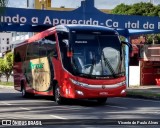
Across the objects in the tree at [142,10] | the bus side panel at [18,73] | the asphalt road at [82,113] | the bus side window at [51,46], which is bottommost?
the bus side panel at [18,73]

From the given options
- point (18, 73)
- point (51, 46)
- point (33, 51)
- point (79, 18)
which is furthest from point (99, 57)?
point (79, 18)

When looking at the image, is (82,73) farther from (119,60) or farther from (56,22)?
(56,22)

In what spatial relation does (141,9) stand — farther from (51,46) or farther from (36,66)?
(51,46)

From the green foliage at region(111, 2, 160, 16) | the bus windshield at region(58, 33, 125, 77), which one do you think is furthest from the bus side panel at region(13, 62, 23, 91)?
the green foliage at region(111, 2, 160, 16)

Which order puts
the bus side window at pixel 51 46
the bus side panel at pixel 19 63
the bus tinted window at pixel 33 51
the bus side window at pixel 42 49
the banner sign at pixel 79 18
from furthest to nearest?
1. the banner sign at pixel 79 18
2. the bus side panel at pixel 19 63
3. the bus tinted window at pixel 33 51
4. the bus side window at pixel 42 49
5. the bus side window at pixel 51 46

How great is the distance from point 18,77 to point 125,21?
26.9ft

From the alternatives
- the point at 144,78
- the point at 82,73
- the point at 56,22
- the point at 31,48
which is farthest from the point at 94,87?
the point at 144,78

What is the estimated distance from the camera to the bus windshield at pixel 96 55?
1950 centimetres

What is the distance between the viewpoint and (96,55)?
19.8 meters

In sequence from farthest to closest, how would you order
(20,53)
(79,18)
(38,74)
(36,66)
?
(79,18) < (20,53) < (36,66) < (38,74)

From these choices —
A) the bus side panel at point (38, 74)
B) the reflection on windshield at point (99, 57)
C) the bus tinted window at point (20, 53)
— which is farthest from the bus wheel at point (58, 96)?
the bus tinted window at point (20, 53)

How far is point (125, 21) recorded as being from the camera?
31.9 meters

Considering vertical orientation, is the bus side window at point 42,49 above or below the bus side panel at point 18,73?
above

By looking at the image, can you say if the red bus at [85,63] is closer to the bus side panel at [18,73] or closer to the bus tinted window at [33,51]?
the bus tinted window at [33,51]
